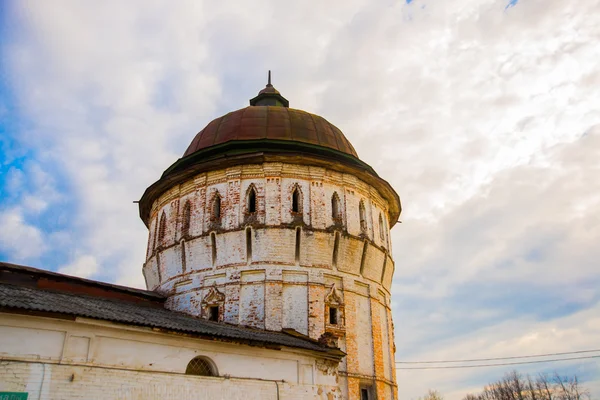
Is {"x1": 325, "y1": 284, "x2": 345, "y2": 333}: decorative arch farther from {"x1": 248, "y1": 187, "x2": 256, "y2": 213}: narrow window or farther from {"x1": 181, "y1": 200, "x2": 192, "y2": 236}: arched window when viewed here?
{"x1": 181, "y1": 200, "x2": 192, "y2": 236}: arched window

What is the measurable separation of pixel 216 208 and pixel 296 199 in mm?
2980

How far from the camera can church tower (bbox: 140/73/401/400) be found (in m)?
17.1

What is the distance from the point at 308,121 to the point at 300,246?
20.2 feet

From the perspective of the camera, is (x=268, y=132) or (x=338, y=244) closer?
(x=338, y=244)

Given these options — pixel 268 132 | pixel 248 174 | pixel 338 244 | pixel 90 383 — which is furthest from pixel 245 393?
pixel 268 132

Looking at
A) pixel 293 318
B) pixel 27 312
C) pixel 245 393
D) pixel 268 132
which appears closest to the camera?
pixel 27 312

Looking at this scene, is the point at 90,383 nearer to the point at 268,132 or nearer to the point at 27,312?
the point at 27,312

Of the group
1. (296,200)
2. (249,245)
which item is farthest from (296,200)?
(249,245)

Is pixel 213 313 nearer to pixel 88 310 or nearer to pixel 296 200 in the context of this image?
pixel 296 200

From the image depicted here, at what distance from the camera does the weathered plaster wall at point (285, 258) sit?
17078 mm

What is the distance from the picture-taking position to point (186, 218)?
1938 cm

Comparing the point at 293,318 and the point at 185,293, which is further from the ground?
the point at 185,293

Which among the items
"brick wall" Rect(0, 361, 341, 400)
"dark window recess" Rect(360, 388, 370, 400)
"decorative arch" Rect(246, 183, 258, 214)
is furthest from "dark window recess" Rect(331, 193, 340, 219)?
"brick wall" Rect(0, 361, 341, 400)

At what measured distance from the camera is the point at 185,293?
1828cm
